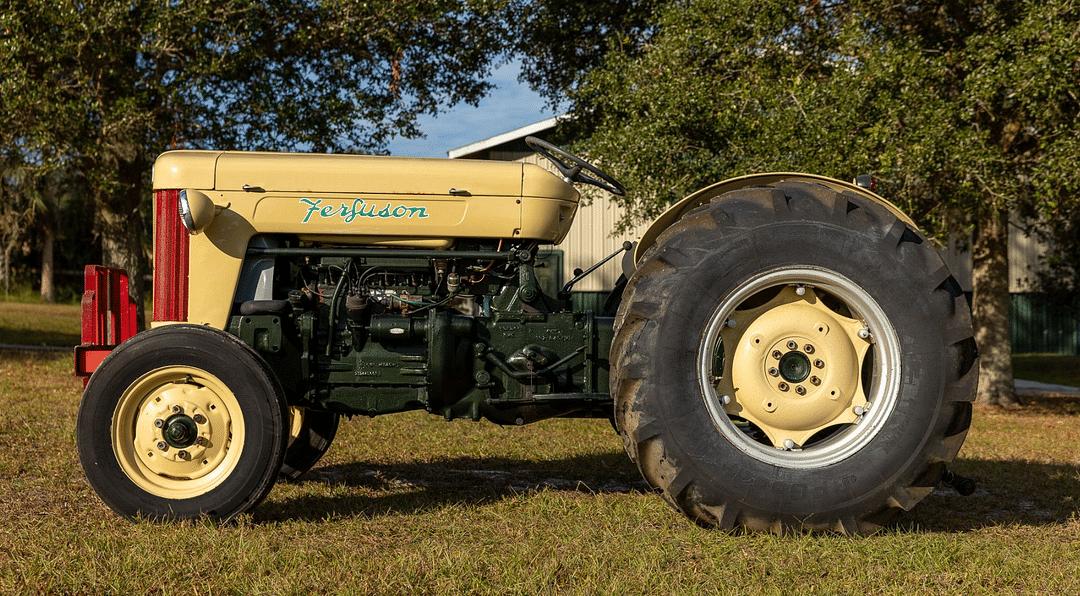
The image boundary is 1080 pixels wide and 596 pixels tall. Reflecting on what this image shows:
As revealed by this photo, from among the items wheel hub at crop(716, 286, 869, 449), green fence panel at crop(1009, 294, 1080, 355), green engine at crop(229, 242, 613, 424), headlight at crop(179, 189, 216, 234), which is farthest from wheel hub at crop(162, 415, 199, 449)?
green fence panel at crop(1009, 294, 1080, 355)

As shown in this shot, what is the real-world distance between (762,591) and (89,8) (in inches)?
370

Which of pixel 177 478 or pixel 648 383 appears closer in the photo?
pixel 648 383

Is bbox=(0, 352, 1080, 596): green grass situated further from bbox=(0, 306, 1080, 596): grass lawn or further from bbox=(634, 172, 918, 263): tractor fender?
bbox=(634, 172, 918, 263): tractor fender

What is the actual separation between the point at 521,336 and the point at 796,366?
129cm

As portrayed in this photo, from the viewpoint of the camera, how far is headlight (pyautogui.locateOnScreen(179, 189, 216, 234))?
396 centimetres

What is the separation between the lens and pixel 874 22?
370 inches

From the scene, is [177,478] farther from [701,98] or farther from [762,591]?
[701,98]

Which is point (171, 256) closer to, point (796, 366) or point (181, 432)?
point (181, 432)

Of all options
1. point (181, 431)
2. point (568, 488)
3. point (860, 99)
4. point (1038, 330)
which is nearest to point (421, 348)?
point (181, 431)

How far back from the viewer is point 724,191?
13.7ft

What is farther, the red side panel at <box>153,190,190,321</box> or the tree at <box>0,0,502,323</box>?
the tree at <box>0,0,502,323</box>

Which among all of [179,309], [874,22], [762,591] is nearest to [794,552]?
[762,591]

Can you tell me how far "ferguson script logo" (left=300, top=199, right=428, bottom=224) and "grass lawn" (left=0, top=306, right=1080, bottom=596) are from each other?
1433mm

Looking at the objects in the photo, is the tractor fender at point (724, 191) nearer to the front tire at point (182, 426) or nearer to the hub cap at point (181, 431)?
the front tire at point (182, 426)
